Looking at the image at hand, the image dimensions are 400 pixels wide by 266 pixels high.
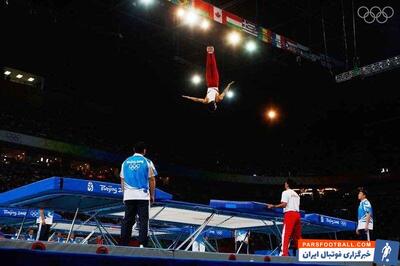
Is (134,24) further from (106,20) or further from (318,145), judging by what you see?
(318,145)

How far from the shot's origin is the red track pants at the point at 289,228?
7551 millimetres

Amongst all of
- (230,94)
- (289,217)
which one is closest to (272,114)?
(230,94)

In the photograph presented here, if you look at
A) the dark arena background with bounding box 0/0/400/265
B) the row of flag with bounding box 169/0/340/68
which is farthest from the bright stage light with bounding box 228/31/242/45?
the row of flag with bounding box 169/0/340/68

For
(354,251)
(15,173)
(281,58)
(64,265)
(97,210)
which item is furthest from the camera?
(15,173)

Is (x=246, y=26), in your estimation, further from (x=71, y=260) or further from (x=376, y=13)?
(x=71, y=260)

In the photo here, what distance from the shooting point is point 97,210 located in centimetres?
723

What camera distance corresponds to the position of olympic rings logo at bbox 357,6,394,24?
14.5m

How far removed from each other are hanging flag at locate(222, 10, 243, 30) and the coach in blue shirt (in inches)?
335

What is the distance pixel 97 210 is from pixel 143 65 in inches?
703

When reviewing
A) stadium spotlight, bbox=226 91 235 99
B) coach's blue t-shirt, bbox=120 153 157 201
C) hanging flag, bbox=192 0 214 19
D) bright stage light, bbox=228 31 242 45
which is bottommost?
coach's blue t-shirt, bbox=120 153 157 201

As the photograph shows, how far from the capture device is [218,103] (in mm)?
26406

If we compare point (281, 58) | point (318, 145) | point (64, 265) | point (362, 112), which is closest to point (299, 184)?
point (318, 145)

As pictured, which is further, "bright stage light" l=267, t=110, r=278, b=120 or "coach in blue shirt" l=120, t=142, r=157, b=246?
"bright stage light" l=267, t=110, r=278, b=120

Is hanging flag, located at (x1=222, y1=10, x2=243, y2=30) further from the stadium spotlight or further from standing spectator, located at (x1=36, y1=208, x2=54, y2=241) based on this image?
the stadium spotlight
